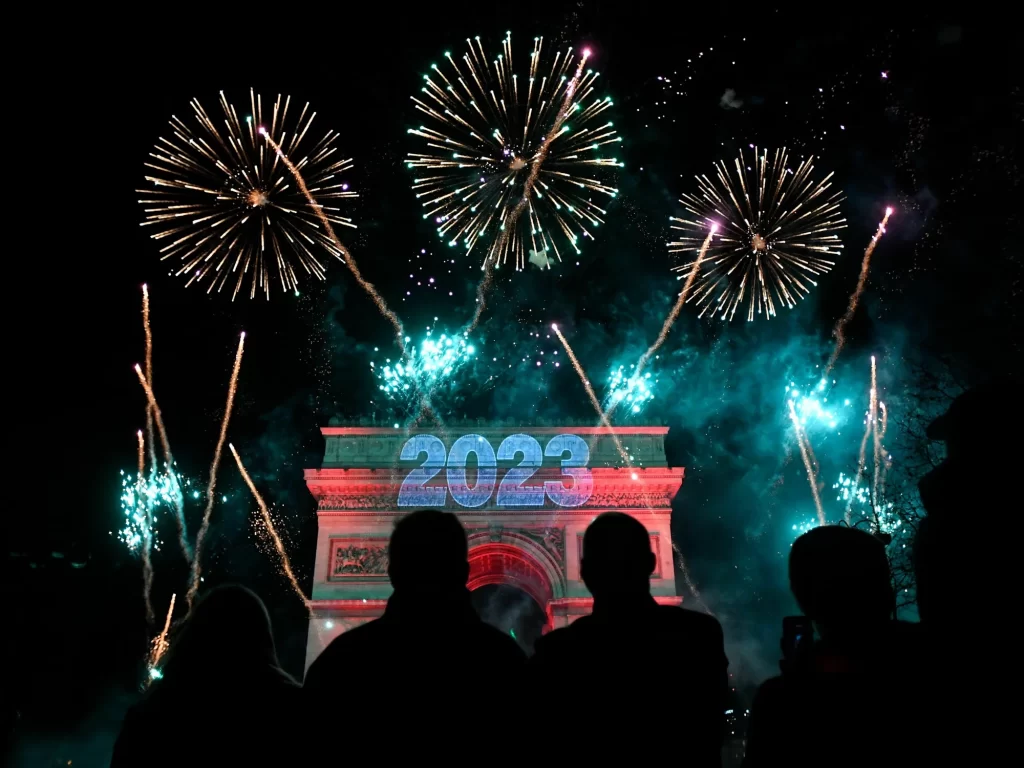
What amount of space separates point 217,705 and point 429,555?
36.1 inches

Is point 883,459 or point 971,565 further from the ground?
point 883,459

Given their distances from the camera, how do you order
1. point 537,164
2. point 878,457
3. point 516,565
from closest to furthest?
1. point 537,164
2. point 516,565
3. point 878,457

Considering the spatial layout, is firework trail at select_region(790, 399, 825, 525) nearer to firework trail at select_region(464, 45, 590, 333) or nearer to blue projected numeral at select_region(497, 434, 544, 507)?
blue projected numeral at select_region(497, 434, 544, 507)

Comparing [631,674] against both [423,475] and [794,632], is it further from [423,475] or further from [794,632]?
[423,475]

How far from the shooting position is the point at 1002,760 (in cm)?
185

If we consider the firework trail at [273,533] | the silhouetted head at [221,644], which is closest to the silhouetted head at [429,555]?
the silhouetted head at [221,644]

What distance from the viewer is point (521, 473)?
64.4ft

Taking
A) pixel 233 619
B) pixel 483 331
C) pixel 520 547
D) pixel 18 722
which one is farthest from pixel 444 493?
pixel 233 619

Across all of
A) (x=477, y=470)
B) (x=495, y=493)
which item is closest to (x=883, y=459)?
(x=495, y=493)

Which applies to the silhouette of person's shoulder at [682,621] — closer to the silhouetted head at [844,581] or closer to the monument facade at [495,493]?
the silhouetted head at [844,581]

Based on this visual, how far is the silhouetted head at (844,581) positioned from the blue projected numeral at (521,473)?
17326mm

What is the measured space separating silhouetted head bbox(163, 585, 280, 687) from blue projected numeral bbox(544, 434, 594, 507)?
56.2 ft

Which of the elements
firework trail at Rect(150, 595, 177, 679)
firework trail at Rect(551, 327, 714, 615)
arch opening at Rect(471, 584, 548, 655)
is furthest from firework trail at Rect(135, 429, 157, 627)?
firework trail at Rect(551, 327, 714, 615)

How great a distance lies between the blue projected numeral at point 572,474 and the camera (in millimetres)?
19484
